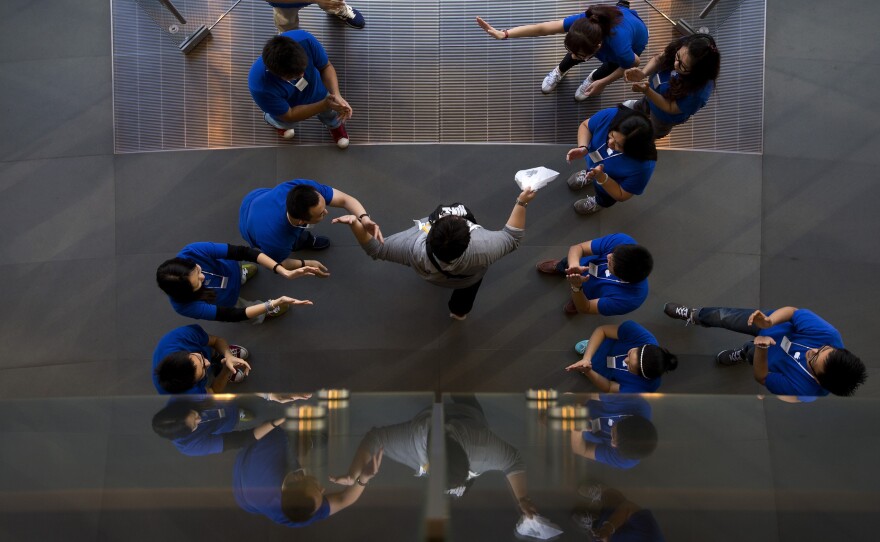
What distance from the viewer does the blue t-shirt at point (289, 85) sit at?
375 cm

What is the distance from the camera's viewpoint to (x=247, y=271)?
4.59m

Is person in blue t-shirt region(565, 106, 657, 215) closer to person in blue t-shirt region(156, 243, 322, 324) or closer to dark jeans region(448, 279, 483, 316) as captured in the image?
dark jeans region(448, 279, 483, 316)


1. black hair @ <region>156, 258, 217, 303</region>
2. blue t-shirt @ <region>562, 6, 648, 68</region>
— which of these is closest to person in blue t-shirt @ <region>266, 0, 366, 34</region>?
blue t-shirt @ <region>562, 6, 648, 68</region>

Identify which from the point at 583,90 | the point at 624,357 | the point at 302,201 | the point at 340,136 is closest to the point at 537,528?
the point at 302,201

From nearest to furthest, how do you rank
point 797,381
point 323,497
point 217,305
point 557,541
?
1. point 557,541
2. point 323,497
3. point 797,381
4. point 217,305

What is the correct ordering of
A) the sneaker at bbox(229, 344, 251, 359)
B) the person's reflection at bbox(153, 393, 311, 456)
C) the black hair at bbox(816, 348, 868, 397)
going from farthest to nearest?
the sneaker at bbox(229, 344, 251, 359)
the black hair at bbox(816, 348, 868, 397)
the person's reflection at bbox(153, 393, 311, 456)

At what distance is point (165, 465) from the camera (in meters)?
2.03

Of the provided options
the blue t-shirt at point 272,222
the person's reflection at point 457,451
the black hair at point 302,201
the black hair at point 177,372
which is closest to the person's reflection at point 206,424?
the person's reflection at point 457,451

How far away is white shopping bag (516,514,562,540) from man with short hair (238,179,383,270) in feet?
7.37

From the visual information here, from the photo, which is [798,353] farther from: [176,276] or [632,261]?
[176,276]

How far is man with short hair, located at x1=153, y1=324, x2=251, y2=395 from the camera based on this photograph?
3422 mm

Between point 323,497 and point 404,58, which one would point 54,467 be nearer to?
point 323,497

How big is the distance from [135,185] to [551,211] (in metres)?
3.52

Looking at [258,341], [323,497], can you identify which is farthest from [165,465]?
[258,341]
